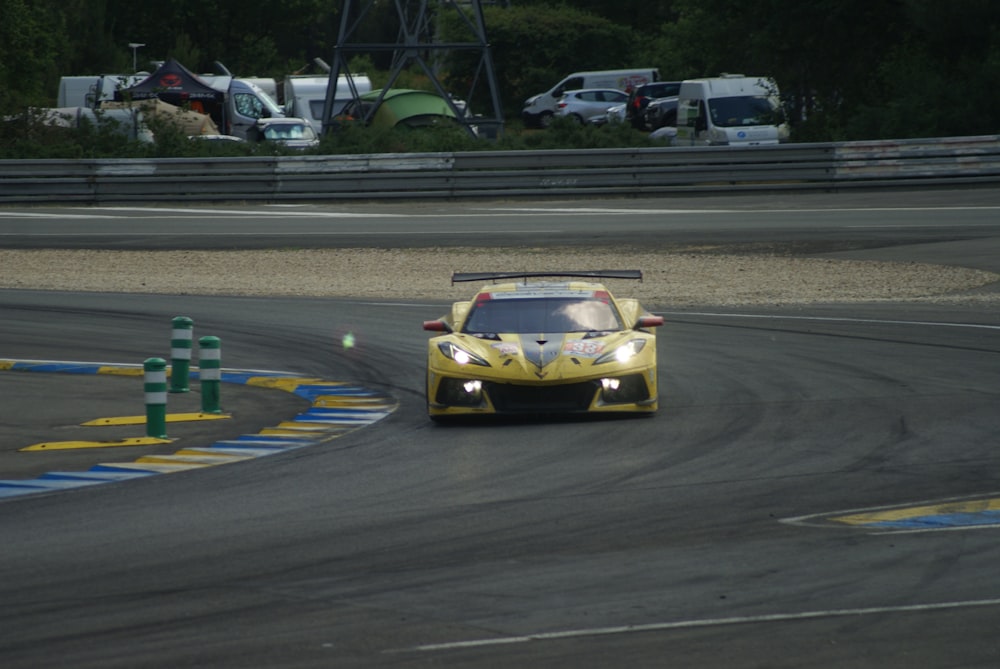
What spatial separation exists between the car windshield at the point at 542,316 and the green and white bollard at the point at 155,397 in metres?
2.78

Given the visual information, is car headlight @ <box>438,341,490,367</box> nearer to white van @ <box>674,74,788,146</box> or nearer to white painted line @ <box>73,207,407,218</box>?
white painted line @ <box>73,207,407,218</box>

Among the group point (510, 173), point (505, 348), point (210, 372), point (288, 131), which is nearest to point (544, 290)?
point (505, 348)

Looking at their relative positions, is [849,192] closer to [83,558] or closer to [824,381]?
[824,381]

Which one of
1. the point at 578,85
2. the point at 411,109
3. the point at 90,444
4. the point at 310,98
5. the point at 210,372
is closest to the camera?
the point at 90,444

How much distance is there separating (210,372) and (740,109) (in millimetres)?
30044

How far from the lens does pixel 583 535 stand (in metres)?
8.34

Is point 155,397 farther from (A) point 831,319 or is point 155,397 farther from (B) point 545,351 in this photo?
(A) point 831,319

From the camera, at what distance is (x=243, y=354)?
57.6ft

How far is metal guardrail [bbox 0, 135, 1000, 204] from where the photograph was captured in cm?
3253

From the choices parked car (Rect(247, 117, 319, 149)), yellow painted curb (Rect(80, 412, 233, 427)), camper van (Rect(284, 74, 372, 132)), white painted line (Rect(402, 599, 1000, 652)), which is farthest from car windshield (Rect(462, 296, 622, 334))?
camper van (Rect(284, 74, 372, 132))

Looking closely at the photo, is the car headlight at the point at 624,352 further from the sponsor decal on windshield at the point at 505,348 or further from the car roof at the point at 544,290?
the car roof at the point at 544,290

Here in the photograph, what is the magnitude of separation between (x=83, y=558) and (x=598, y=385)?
5.48 meters

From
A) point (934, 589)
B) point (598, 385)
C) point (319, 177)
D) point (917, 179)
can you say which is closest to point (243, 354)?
point (598, 385)

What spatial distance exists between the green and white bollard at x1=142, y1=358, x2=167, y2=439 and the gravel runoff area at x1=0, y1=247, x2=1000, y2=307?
9.98m
